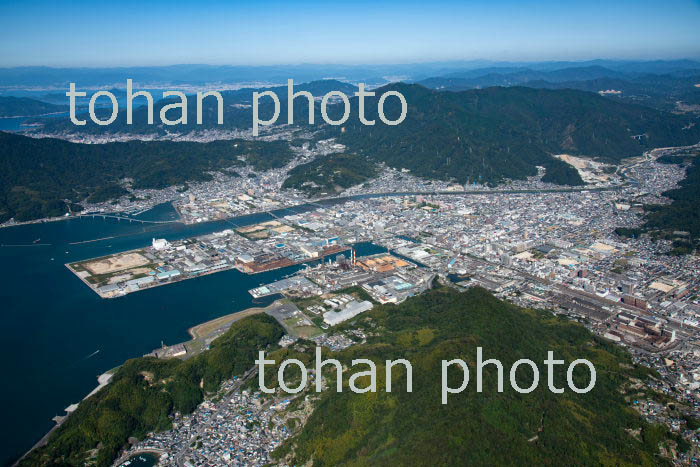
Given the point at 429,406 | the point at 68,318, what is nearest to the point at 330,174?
the point at 68,318

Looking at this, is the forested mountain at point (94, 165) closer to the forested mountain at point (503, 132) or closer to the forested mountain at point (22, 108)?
the forested mountain at point (503, 132)

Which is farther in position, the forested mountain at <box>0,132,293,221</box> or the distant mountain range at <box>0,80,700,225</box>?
the distant mountain range at <box>0,80,700,225</box>

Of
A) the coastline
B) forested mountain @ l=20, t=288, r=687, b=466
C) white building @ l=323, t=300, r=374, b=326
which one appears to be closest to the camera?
forested mountain @ l=20, t=288, r=687, b=466

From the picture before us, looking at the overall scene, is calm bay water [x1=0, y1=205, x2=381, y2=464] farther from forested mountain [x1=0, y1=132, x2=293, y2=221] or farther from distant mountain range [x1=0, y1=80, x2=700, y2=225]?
distant mountain range [x1=0, y1=80, x2=700, y2=225]

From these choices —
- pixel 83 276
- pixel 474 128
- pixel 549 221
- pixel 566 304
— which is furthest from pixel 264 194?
pixel 474 128

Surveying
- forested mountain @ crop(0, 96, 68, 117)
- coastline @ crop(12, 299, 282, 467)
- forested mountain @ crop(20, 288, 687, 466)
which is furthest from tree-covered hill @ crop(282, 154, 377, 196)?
forested mountain @ crop(0, 96, 68, 117)

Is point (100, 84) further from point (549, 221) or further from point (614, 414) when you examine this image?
point (614, 414)
